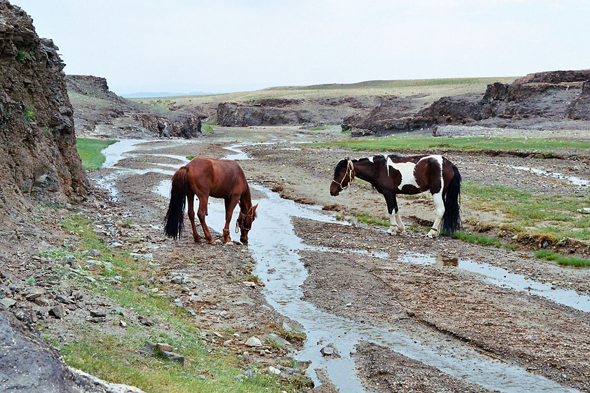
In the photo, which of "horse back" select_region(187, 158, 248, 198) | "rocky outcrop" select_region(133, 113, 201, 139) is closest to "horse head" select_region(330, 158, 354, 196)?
"horse back" select_region(187, 158, 248, 198)

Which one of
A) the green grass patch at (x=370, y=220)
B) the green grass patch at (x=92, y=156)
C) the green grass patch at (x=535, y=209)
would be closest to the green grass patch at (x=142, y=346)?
the green grass patch at (x=370, y=220)

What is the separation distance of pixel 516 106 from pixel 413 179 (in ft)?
153

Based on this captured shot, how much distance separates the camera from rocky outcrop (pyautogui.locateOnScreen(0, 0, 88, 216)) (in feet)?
38.5

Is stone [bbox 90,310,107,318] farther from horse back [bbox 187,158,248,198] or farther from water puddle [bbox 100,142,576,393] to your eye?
horse back [bbox 187,158,248,198]

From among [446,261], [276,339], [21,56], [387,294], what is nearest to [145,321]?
[276,339]

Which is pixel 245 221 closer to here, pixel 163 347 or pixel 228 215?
pixel 228 215

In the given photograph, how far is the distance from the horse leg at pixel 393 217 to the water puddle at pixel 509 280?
7.48ft

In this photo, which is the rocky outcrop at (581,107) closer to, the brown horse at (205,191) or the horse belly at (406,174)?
the horse belly at (406,174)

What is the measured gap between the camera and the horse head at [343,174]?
16.4 meters

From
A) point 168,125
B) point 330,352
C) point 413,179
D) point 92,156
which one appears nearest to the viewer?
point 330,352

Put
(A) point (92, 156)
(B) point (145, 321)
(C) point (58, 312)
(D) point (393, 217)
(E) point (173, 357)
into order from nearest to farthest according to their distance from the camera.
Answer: (E) point (173, 357) < (C) point (58, 312) < (B) point (145, 321) < (D) point (393, 217) < (A) point (92, 156)

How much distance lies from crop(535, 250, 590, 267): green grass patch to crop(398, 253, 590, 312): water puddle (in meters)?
1.47

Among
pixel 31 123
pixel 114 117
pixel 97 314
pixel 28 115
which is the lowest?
pixel 97 314

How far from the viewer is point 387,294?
400 inches
